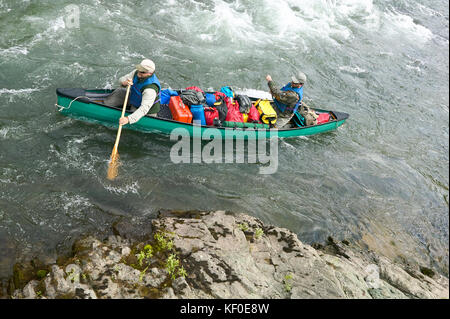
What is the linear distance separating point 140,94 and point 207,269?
406cm

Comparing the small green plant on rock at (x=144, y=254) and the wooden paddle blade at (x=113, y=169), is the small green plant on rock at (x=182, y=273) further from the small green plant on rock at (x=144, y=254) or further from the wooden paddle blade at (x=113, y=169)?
the wooden paddle blade at (x=113, y=169)

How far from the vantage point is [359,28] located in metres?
17.4

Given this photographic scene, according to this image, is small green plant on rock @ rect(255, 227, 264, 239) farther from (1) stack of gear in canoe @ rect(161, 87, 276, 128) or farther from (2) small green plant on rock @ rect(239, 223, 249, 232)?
(1) stack of gear in canoe @ rect(161, 87, 276, 128)

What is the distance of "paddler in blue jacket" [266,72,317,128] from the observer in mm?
8977

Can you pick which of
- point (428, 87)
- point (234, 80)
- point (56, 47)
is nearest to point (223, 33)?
point (234, 80)

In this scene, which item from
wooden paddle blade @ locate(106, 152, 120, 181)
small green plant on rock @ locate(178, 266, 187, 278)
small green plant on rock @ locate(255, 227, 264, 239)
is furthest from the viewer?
wooden paddle blade @ locate(106, 152, 120, 181)

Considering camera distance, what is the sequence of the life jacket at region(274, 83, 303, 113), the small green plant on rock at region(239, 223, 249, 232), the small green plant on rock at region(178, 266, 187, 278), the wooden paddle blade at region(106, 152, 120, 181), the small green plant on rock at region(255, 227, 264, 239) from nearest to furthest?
1. the small green plant on rock at region(178, 266, 187, 278)
2. the small green plant on rock at region(255, 227, 264, 239)
3. the small green plant on rock at region(239, 223, 249, 232)
4. the wooden paddle blade at region(106, 152, 120, 181)
5. the life jacket at region(274, 83, 303, 113)

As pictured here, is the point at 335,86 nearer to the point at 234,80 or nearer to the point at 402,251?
the point at 234,80

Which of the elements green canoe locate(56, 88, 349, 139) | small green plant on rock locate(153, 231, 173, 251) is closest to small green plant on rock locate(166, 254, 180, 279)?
small green plant on rock locate(153, 231, 173, 251)

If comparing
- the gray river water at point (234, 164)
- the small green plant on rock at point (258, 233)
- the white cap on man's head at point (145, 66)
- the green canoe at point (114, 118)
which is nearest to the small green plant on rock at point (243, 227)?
the small green plant on rock at point (258, 233)

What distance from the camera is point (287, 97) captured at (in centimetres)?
904

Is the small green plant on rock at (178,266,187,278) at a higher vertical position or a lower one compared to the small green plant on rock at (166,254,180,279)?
higher

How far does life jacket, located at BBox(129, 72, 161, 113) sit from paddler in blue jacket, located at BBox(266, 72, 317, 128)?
10.7 ft

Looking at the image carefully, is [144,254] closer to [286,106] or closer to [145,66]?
[145,66]
